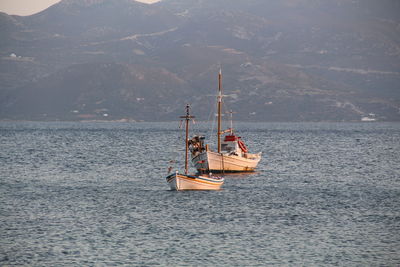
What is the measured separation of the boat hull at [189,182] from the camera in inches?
2896

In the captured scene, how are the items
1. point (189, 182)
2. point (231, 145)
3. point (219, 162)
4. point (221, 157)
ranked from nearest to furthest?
1. point (189, 182)
2. point (221, 157)
3. point (219, 162)
4. point (231, 145)

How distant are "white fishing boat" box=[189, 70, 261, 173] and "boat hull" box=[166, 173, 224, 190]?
703 inches

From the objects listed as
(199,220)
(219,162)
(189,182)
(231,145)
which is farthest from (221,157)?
(199,220)

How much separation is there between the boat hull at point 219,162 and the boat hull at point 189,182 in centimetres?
1787

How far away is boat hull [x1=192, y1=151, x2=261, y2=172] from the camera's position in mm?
94894

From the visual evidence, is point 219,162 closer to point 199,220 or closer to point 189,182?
point 189,182

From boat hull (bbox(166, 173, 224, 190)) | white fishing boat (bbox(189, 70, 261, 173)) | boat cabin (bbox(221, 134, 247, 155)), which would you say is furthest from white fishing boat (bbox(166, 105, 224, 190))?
boat cabin (bbox(221, 134, 247, 155))

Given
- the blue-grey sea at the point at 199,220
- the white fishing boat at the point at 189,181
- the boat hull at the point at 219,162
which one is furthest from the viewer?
the boat hull at the point at 219,162

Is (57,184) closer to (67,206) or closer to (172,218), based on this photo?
(67,206)

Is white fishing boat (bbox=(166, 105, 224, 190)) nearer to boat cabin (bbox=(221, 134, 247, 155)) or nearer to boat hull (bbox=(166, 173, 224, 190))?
boat hull (bbox=(166, 173, 224, 190))

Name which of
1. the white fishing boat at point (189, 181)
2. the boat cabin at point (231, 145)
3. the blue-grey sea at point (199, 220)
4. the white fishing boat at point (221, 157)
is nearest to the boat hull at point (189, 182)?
the white fishing boat at point (189, 181)

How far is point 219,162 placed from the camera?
9638 centimetres

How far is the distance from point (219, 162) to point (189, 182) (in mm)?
22841

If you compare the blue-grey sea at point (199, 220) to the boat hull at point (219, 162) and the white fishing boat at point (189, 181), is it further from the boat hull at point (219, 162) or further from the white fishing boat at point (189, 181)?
the boat hull at point (219, 162)
